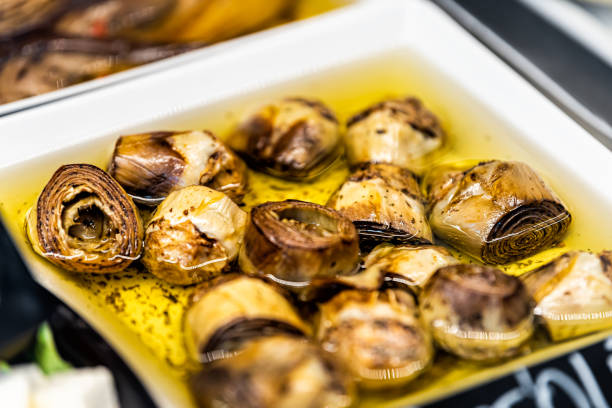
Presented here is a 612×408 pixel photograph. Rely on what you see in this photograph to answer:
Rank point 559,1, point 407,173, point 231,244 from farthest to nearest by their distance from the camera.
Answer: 1. point 559,1
2. point 407,173
3. point 231,244

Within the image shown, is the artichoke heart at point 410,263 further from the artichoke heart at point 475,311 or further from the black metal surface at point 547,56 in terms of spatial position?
the black metal surface at point 547,56

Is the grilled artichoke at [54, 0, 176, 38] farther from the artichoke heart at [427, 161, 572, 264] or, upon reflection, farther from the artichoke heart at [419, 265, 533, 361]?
the artichoke heart at [419, 265, 533, 361]

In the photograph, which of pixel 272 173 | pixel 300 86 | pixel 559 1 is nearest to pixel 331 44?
pixel 300 86

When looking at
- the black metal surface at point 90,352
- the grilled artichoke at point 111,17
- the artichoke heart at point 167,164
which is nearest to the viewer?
the black metal surface at point 90,352

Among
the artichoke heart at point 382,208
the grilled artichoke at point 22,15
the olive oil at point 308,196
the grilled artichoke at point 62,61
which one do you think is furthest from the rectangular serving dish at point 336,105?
the grilled artichoke at point 22,15

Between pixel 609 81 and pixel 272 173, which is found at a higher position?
pixel 609 81

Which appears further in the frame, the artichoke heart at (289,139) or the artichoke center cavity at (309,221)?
the artichoke heart at (289,139)

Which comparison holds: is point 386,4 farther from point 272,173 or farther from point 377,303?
point 377,303
